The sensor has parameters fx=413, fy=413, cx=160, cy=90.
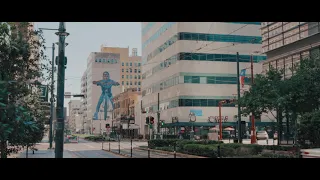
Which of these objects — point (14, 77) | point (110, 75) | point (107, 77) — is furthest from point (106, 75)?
point (14, 77)

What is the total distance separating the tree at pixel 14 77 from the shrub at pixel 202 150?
15.1m

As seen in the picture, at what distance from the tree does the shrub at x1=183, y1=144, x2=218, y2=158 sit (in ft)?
49.4

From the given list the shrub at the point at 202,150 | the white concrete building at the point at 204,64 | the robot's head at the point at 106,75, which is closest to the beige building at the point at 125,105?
the robot's head at the point at 106,75

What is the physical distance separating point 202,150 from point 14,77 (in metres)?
17.4

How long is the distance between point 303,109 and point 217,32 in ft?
149

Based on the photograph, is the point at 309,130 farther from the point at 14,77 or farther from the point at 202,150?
the point at 14,77

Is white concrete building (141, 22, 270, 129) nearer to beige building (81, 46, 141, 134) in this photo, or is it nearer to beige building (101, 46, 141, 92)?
beige building (81, 46, 141, 134)

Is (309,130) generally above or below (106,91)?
below

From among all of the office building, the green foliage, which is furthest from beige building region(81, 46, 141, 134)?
the green foliage

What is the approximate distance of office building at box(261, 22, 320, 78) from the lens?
4942 cm

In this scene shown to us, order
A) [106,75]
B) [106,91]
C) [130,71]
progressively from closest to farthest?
[106,75] < [106,91] < [130,71]

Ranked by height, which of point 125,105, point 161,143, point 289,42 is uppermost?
point 289,42

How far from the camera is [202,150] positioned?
2841 cm
